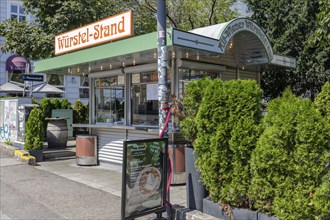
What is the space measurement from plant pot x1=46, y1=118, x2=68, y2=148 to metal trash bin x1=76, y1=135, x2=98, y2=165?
2807mm

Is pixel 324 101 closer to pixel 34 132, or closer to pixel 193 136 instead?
pixel 193 136

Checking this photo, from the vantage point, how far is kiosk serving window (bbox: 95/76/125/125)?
30.3 ft

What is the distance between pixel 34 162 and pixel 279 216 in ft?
26.1

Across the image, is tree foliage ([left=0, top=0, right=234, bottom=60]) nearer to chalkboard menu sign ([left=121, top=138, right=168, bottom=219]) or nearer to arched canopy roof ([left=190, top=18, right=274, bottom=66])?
arched canopy roof ([left=190, top=18, right=274, bottom=66])

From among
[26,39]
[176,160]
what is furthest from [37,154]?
[26,39]

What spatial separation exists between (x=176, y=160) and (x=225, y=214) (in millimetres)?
2758

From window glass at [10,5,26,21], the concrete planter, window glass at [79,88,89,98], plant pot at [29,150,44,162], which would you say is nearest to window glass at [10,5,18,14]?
window glass at [10,5,26,21]

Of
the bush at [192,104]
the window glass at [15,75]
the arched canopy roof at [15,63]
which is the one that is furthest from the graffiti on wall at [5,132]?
the window glass at [15,75]

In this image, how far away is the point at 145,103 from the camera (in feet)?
27.7

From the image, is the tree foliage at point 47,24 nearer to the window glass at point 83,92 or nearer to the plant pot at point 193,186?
the plant pot at point 193,186

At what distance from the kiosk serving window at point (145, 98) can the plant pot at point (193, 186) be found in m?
3.38

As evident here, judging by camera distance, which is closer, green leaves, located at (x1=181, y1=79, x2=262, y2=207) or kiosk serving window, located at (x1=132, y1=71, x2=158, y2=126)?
green leaves, located at (x1=181, y1=79, x2=262, y2=207)

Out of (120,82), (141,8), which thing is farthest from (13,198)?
(141,8)

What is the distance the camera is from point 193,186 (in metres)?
4.77
